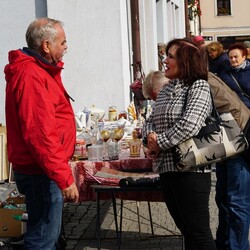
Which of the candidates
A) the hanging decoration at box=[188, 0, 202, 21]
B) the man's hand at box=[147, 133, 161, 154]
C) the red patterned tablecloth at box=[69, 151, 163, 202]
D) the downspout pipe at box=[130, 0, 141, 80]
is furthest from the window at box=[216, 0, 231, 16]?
the man's hand at box=[147, 133, 161, 154]

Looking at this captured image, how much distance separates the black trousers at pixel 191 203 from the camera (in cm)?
391

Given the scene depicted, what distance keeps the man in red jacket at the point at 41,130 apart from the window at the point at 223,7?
40.7m

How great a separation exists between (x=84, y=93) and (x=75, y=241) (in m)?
3.11

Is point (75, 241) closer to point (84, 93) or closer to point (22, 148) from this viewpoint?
point (22, 148)

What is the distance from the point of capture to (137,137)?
594 centimetres

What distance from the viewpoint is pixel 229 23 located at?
43.3m

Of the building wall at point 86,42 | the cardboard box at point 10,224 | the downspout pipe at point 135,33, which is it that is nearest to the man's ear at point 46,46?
the cardboard box at point 10,224

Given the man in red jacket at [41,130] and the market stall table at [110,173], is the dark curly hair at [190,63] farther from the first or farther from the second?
the market stall table at [110,173]

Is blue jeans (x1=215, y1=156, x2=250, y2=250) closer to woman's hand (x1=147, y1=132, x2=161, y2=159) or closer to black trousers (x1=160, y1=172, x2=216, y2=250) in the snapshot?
black trousers (x1=160, y1=172, x2=216, y2=250)

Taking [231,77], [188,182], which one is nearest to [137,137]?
[231,77]

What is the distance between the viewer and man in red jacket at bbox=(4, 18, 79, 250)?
3.76 metres

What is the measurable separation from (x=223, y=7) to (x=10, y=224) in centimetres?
4008

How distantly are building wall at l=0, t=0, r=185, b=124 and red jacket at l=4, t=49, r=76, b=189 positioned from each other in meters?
4.57

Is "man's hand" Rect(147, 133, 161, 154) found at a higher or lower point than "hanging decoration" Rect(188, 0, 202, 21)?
lower
